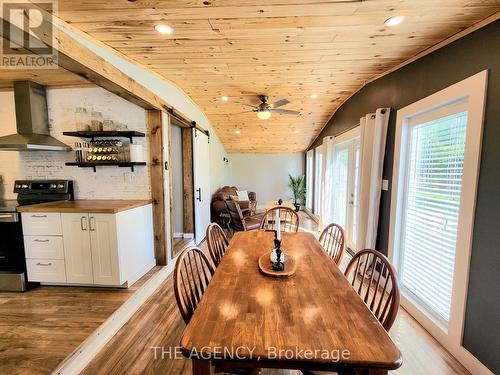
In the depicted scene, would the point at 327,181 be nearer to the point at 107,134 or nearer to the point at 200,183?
the point at 200,183

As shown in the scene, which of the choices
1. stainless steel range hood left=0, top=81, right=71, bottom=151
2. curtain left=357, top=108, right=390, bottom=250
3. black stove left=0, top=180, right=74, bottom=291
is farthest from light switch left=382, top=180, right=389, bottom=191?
black stove left=0, top=180, right=74, bottom=291

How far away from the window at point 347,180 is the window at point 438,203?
3.84 ft

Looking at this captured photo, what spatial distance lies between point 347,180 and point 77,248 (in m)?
4.00

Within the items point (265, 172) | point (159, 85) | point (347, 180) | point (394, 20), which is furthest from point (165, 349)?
point (265, 172)

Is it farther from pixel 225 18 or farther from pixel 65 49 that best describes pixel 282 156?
pixel 65 49

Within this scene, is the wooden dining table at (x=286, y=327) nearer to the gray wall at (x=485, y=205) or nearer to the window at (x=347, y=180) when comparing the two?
the gray wall at (x=485, y=205)

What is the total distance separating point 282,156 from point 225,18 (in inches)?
265

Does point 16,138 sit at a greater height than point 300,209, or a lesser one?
greater

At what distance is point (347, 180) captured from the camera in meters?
4.01

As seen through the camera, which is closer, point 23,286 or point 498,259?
point 498,259

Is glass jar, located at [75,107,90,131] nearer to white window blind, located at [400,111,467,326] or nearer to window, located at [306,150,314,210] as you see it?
white window blind, located at [400,111,467,326]

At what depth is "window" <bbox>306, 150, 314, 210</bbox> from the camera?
7.06m

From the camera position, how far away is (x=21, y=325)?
1925mm

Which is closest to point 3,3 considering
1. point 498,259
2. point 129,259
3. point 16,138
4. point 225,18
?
point 225,18
